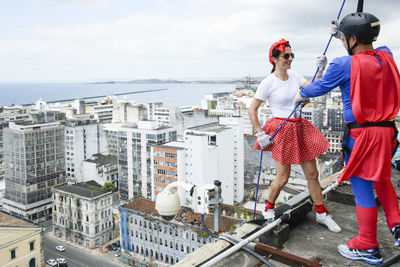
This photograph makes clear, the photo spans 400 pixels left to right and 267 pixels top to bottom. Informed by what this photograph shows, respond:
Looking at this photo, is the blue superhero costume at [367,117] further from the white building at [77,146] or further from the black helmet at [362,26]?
the white building at [77,146]

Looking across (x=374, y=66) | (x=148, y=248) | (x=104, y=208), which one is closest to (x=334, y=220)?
(x=374, y=66)

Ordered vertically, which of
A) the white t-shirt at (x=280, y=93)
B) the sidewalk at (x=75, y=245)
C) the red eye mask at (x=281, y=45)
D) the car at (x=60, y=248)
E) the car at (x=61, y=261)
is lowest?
the sidewalk at (x=75, y=245)

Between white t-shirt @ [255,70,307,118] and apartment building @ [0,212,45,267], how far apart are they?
63.5 feet

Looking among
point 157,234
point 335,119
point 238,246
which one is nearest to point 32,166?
point 157,234

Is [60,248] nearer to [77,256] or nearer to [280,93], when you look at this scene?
[77,256]

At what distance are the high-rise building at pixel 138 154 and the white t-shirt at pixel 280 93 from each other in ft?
101

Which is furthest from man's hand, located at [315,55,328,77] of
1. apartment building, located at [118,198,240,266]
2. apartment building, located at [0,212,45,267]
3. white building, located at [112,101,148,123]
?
white building, located at [112,101,148,123]

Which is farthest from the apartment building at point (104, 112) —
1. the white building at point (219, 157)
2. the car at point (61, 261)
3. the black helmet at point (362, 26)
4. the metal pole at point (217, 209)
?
the black helmet at point (362, 26)

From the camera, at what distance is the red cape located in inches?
136

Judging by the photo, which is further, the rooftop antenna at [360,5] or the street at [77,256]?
the street at [77,256]

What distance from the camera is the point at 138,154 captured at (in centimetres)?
3628

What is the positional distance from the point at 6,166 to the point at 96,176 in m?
9.16

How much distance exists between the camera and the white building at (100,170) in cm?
4312

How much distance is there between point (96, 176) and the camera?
4319 cm
